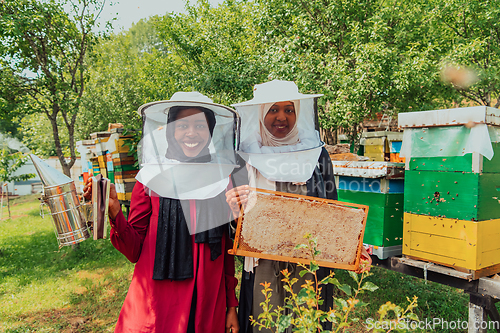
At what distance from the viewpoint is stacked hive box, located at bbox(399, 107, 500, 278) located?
216cm

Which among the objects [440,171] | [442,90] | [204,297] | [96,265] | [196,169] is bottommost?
[96,265]

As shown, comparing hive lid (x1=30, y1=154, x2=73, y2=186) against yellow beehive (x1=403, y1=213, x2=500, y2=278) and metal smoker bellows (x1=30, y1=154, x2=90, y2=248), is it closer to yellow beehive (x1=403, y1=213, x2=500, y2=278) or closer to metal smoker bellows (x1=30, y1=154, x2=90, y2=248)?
metal smoker bellows (x1=30, y1=154, x2=90, y2=248)

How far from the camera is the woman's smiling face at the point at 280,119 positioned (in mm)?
2105

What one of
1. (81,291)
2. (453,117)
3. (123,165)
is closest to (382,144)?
(453,117)

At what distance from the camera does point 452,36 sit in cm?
770

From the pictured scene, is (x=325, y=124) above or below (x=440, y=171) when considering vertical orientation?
above

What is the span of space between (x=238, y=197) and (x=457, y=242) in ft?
5.69

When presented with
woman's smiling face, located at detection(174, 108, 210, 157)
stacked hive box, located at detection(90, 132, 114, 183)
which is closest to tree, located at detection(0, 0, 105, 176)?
stacked hive box, located at detection(90, 132, 114, 183)

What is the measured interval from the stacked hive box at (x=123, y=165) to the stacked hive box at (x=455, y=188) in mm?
4158

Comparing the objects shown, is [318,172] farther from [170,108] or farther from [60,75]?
[60,75]

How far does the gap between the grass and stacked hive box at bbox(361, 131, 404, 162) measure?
82.3 inches

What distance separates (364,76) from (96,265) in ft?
19.3

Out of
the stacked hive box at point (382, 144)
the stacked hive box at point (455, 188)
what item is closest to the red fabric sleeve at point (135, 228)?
the stacked hive box at point (455, 188)

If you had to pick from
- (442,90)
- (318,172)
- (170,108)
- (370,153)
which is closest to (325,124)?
(370,153)
